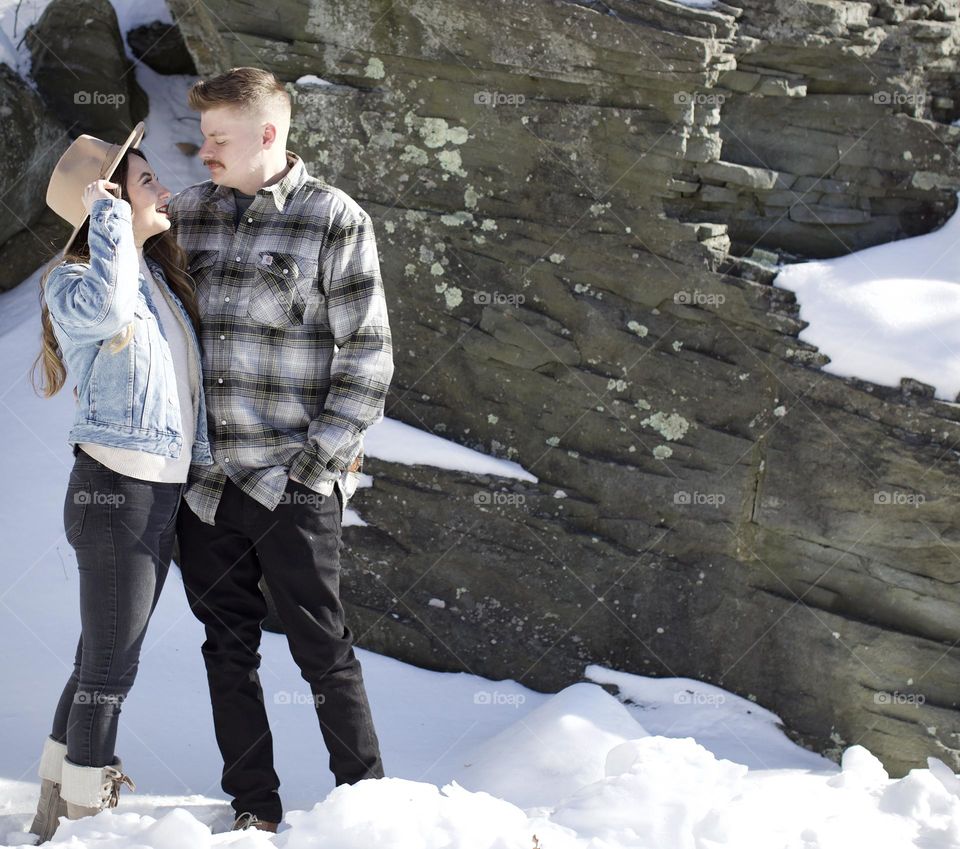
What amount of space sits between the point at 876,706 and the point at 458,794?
2380mm

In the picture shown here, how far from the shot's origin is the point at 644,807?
3066mm

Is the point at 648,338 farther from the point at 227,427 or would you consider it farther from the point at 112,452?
the point at 112,452

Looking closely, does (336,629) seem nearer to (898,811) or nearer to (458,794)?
(458,794)

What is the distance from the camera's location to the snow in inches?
176

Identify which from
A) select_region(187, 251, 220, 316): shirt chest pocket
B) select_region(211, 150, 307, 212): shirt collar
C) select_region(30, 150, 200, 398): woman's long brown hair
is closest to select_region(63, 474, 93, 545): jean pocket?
select_region(30, 150, 200, 398): woman's long brown hair
